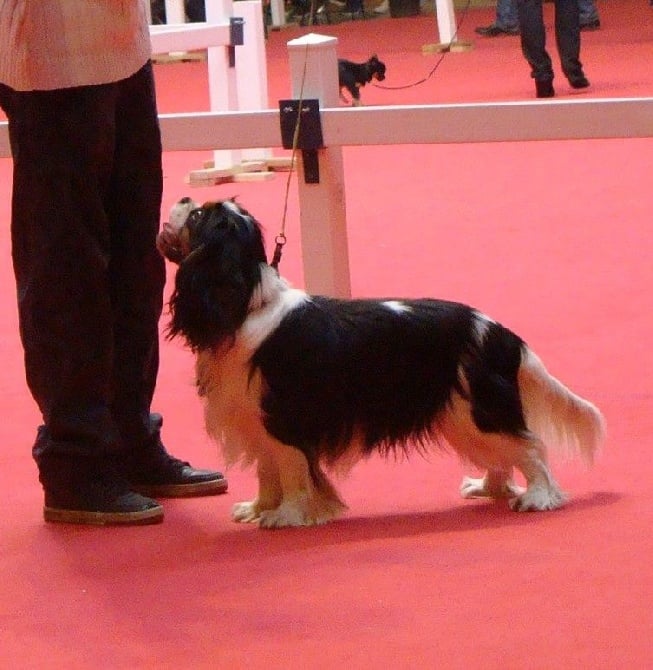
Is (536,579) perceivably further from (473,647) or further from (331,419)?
(331,419)

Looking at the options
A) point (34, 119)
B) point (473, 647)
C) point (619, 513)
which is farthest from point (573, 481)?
point (34, 119)

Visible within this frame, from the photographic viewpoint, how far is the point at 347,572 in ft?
9.82

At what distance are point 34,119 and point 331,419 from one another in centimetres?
91

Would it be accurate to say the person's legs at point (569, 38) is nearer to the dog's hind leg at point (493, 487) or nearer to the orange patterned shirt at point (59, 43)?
the dog's hind leg at point (493, 487)

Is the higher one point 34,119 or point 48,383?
point 34,119

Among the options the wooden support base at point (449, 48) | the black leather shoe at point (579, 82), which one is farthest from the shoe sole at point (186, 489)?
the wooden support base at point (449, 48)

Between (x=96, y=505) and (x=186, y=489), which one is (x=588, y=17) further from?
(x=96, y=505)

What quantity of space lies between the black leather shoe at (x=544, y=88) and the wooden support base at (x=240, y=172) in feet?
9.01

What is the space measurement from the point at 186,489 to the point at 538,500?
0.85m

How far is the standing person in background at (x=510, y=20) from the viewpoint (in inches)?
646

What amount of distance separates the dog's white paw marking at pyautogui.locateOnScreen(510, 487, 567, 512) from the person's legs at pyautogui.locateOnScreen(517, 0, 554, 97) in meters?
7.09

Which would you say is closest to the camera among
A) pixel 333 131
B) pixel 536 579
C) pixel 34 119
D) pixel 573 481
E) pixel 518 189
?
pixel 536 579

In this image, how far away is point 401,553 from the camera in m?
3.10

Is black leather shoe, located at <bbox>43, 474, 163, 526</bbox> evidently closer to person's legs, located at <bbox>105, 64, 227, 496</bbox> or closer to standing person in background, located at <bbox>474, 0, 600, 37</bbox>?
person's legs, located at <bbox>105, 64, 227, 496</bbox>
